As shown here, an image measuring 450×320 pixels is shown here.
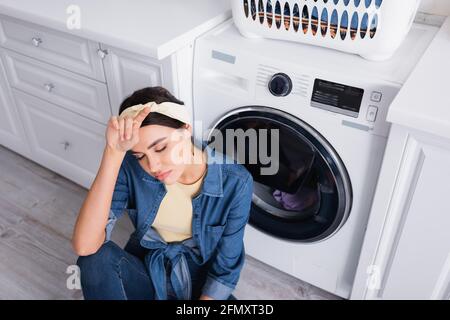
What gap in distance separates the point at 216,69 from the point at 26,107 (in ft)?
3.30

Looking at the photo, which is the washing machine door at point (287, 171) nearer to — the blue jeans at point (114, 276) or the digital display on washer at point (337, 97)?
the digital display on washer at point (337, 97)

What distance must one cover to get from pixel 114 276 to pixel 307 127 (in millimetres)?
668

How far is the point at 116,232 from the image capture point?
1788 millimetres

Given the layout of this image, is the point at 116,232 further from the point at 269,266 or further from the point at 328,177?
the point at 328,177

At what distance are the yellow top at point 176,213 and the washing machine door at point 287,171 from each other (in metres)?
0.22

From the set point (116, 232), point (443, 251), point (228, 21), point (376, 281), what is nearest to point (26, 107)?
point (116, 232)

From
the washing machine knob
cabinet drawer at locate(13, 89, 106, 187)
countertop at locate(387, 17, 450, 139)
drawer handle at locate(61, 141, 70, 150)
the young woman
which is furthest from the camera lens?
drawer handle at locate(61, 141, 70, 150)

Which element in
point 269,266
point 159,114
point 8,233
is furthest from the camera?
point 8,233

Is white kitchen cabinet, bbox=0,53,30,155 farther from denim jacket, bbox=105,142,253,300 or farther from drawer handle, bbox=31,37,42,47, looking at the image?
denim jacket, bbox=105,142,253,300

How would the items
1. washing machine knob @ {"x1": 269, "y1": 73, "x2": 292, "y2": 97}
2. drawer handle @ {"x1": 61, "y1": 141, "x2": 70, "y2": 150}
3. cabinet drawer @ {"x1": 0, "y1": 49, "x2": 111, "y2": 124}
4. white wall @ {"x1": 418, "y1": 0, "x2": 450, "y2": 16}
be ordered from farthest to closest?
drawer handle @ {"x1": 61, "y1": 141, "x2": 70, "y2": 150} → cabinet drawer @ {"x1": 0, "y1": 49, "x2": 111, "y2": 124} → white wall @ {"x1": 418, "y1": 0, "x2": 450, "y2": 16} → washing machine knob @ {"x1": 269, "y1": 73, "x2": 292, "y2": 97}

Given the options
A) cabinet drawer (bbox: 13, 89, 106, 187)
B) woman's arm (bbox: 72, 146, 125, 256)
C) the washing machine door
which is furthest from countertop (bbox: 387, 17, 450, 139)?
cabinet drawer (bbox: 13, 89, 106, 187)

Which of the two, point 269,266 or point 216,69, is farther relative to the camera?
point 269,266

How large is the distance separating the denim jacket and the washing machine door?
0.12 meters

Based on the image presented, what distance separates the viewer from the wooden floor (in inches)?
61.6
